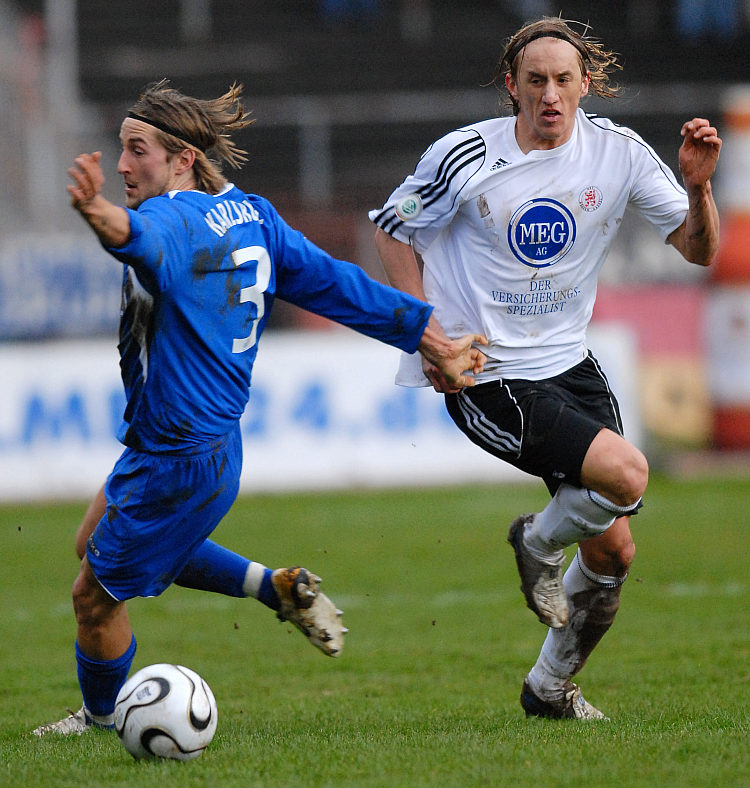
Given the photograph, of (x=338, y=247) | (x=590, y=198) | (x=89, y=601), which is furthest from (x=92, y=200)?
(x=338, y=247)

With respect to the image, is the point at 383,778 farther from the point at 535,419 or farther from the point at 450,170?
the point at 450,170

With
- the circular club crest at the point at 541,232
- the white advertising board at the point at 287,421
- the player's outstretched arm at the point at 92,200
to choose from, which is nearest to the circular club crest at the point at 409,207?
the circular club crest at the point at 541,232

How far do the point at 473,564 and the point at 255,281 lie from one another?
17.9ft

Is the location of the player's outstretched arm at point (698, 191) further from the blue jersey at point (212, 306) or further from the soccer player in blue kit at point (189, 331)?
the blue jersey at point (212, 306)

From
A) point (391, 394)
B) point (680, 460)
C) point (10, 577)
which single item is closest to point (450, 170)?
point (10, 577)

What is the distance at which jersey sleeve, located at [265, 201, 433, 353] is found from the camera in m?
4.48

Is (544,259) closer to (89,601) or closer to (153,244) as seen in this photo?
(153,244)

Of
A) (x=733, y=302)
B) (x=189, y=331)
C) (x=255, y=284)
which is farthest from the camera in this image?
(x=733, y=302)

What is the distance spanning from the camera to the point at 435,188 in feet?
16.1

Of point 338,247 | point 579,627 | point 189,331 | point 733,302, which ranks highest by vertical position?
point 189,331

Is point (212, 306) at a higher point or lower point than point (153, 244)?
lower

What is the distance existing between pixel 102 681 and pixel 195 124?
2.12m

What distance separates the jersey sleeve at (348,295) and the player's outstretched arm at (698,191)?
1098 mm

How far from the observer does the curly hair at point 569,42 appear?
483cm
